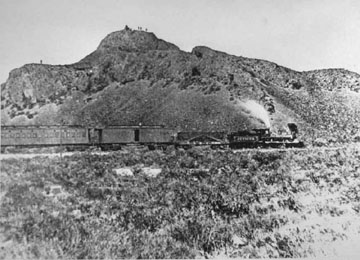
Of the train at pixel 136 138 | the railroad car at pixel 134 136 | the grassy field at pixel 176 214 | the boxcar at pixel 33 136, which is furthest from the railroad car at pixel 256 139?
the grassy field at pixel 176 214

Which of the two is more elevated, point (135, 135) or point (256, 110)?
point (256, 110)

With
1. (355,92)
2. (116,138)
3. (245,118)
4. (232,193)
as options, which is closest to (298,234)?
(232,193)

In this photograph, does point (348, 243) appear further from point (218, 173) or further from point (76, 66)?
point (76, 66)

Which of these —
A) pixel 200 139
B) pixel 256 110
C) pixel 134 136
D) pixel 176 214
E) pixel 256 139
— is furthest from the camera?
pixel 256 110

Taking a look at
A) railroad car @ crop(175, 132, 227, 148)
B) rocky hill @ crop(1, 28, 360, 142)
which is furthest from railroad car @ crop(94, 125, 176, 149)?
rocky hill @ crop(1, 28, 360, 142)

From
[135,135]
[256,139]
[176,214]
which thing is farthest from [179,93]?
[176,214]

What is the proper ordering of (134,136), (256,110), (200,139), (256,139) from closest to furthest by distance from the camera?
(256,139)
(134,136)
(200,139)
(256,110)

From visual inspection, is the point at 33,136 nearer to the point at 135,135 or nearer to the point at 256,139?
the point at 135,135
